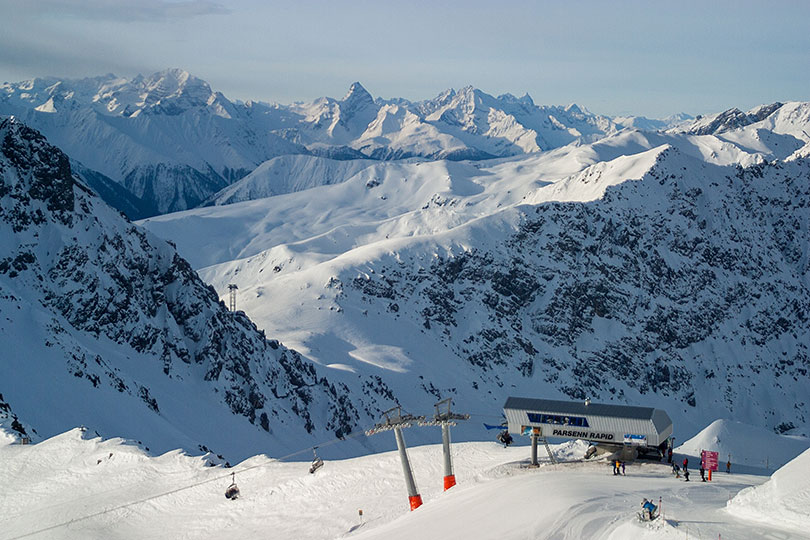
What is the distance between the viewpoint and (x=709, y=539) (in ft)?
95.2

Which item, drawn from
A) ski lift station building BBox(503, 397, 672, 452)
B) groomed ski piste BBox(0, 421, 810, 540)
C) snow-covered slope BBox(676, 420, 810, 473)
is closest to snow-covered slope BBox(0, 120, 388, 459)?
groomed ski piste BBox(0, 421, 810, 540)

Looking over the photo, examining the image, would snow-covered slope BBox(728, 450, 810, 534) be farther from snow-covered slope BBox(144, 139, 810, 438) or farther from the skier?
snow-covered slope BBox(144, 139, 810, 438)

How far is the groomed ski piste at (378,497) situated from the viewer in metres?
33.6

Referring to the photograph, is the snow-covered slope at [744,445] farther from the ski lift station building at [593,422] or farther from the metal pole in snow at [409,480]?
the metal pole in snow at [409,480]

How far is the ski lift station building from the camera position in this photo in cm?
4775

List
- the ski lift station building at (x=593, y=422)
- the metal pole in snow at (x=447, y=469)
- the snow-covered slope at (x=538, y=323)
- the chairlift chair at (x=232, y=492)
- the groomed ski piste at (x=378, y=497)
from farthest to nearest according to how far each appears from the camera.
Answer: the snow-covered slope at (x=538, y=323) < the chairlift chair at (x=232, y=492) < the ski lift station building at (x=593, y=422) < the metal pole in snow at (x=447, y=469) < the groomed ski piste at (x=378, y=497)

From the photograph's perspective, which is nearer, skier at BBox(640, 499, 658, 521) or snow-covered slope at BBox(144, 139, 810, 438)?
skier at BBox(640, 499, 658, 521)

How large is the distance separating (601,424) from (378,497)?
13.7m

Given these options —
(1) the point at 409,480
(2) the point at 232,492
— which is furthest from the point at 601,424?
(2) the point at 232,492

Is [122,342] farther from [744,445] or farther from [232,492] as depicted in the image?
[744,445]

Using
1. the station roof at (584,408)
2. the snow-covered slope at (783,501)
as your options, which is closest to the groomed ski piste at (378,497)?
the snow-covered slope at (783,501)

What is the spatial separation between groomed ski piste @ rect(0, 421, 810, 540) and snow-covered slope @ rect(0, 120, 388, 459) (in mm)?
16613

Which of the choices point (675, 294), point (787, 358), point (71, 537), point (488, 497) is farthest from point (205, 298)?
point (787, 358)

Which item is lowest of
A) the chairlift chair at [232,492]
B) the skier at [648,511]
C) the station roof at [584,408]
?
the chairlift chair at [232,492]
